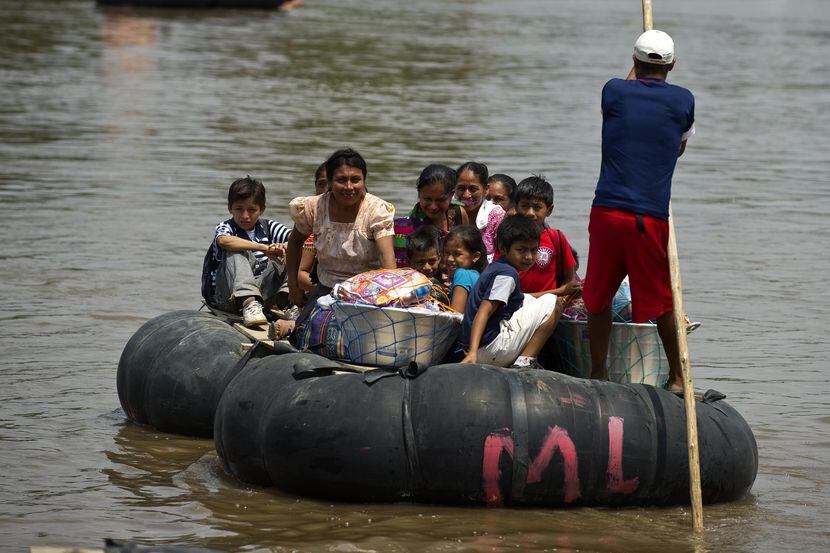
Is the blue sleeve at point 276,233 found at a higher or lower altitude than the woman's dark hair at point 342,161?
lower

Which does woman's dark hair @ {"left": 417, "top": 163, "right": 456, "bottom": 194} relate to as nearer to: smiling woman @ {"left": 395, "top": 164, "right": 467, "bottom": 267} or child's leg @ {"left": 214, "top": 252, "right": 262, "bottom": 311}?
smiling woman @ {"left": 395, "top": 164, "right": 467, "bottom": 267}

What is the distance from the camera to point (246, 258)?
877cm

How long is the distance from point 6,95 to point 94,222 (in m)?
11.6

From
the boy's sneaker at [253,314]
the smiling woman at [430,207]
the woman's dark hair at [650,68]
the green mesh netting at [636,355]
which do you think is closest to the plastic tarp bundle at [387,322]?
the green mesh netting at [636,355]

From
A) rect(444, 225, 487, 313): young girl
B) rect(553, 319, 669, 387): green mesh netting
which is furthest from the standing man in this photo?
rect(444, 225, 487, 313): young girl

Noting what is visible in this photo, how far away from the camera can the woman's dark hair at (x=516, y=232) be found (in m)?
7.25

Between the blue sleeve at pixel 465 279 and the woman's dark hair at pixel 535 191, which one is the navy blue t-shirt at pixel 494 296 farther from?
the woman's dark hair at pixel 535 191

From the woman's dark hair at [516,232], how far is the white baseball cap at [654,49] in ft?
3.10

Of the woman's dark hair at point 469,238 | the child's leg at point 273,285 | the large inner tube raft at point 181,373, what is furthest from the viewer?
the child's leg at point 273,285

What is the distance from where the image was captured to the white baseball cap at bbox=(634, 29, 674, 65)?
6.92 meters

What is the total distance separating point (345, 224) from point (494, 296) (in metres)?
1.16

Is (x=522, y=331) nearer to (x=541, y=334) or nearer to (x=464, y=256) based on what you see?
(x=541, y=334)

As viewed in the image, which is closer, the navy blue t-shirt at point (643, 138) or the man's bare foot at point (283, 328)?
the navy blue t-shirt at point (643, 138)

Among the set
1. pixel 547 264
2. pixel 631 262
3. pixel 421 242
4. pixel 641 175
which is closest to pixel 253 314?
pixel 421 242
